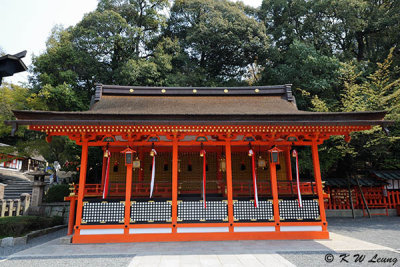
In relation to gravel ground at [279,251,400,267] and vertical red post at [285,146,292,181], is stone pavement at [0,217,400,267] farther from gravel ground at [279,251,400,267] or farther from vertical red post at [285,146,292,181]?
vertical red post at [285,146,292,181]

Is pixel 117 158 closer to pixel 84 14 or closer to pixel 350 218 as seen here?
pixel 350 218

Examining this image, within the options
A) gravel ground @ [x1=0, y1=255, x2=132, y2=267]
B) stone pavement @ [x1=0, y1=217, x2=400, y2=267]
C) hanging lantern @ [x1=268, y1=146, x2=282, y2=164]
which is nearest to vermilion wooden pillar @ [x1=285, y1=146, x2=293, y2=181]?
hanging lantern @ [x1=268, y1=146, x2=282, y2=164]

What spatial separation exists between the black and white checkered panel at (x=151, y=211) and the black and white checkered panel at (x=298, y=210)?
13.9 feet

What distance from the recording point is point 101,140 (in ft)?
29.1

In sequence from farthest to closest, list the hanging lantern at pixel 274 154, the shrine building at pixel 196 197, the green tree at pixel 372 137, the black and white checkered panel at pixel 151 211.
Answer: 1. the green tree at pixel 372 137
2. the hanging lantern at pixel 274 154
3. the black and white checkered panel at pixel 151 211
4. the shrine building at pixel 196 197

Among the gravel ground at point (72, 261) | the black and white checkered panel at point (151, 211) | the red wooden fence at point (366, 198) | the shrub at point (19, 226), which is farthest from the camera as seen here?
the red wooden fence at point (366, 198)

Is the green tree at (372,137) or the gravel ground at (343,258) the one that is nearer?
the gravel ground at (343,258)

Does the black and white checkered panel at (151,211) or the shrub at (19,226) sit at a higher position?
the black and white checkered panel at (151,211)

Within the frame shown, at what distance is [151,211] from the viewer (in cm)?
829

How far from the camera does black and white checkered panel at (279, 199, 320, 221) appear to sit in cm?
839

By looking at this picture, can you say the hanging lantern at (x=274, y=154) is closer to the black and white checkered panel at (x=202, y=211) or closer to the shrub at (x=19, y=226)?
the black and white checkered panel at (x=202, y=211)

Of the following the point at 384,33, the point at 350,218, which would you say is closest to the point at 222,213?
the point at 350,218

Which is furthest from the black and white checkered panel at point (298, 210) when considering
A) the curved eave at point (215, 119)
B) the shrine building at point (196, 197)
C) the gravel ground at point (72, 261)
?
the gravel ground at point (72, 261)

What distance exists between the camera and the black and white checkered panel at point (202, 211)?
8.30 meters
